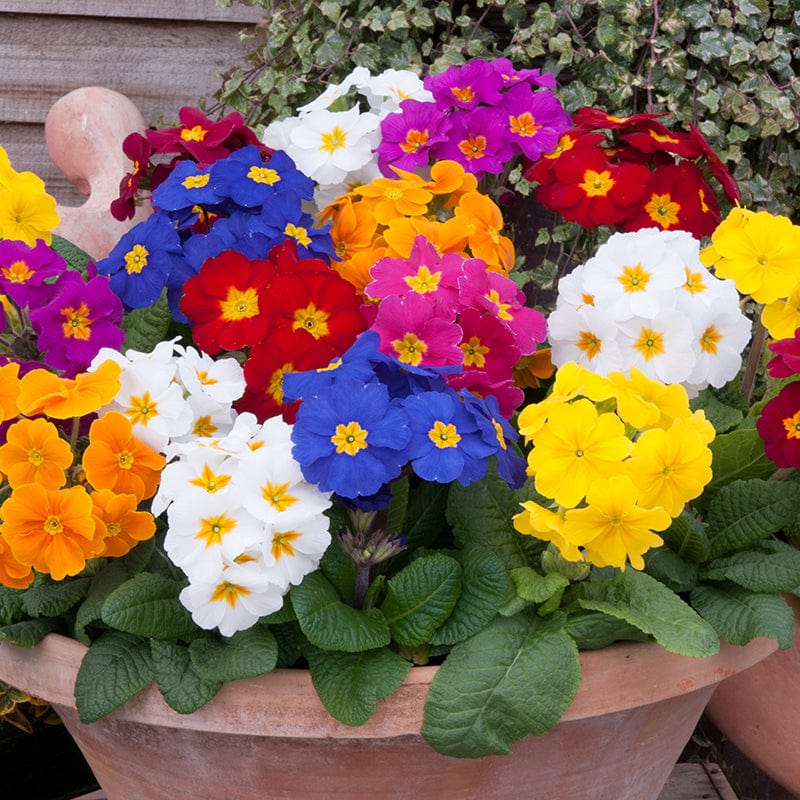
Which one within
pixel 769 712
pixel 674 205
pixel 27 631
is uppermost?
pixel 674 205

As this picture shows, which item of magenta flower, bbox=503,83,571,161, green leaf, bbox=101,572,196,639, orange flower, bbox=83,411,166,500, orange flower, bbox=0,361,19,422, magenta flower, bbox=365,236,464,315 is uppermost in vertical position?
magenta flower, bbox=503,83,571,161

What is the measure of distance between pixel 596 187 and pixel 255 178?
450 millimetres

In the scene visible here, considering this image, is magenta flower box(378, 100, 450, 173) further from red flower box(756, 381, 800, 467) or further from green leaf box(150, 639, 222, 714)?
green leaf box(150, 639, 222, 714)

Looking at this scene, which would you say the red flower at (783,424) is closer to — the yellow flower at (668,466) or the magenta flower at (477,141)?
the yellow flower at (668,466)

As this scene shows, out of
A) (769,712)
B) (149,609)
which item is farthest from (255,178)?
(769,712)

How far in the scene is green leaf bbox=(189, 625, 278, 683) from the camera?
105 cm

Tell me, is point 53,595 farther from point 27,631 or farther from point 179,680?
point 179,680

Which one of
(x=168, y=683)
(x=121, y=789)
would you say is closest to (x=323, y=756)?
(x=168, y=683)

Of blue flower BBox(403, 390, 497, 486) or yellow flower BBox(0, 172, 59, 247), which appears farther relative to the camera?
yellow flower BBox(0, 172, 59, 247)

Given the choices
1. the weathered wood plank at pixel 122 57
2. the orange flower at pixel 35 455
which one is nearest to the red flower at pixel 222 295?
the orange flower at pixel 35 455

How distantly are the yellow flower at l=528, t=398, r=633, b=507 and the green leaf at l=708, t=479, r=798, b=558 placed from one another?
0.30 metres

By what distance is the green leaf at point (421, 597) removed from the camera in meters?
1.10

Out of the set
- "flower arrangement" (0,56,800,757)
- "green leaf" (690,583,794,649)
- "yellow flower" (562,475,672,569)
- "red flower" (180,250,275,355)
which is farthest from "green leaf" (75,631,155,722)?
"green leaf" (690,583,794,649)

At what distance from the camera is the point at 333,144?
150cm
